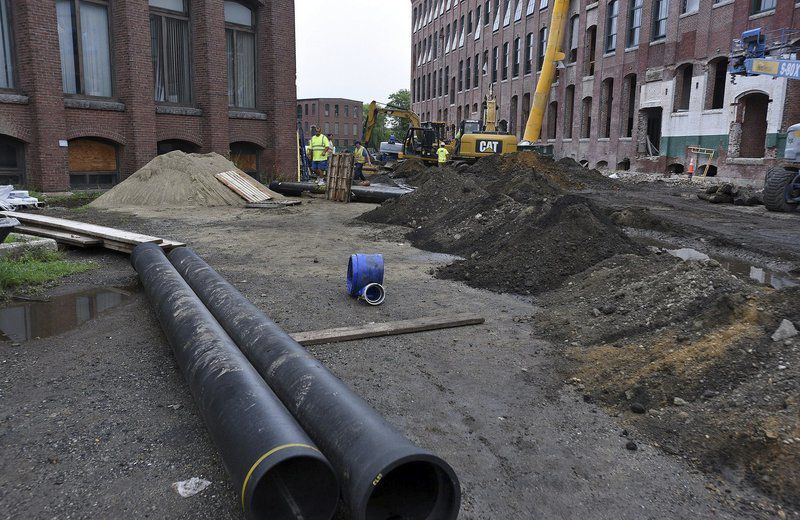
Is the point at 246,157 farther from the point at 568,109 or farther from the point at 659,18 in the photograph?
the point at 568,109

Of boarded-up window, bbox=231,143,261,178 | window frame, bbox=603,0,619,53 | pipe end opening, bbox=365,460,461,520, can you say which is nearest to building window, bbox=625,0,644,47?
window frame, bbox=603,0,619,53

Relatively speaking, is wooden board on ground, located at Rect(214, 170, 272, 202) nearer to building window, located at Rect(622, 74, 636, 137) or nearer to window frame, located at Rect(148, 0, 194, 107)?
window frame, located at Rect(148, 0, 194, 107)

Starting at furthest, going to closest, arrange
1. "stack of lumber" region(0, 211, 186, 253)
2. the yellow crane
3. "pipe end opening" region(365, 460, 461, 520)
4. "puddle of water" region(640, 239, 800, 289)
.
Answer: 1. the yellow crane
2. "stack of lumber" region(0, 211, 186, 253)
3. "puddle of water" region(640, 239, 800, 289)
4. "pipe end opening" region(365, 460, 461, 520)

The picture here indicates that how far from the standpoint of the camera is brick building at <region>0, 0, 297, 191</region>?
16.4 m

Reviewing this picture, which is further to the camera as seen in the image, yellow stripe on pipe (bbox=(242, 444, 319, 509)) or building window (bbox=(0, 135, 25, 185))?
building window (bbox=(0, 135, 25, 185))

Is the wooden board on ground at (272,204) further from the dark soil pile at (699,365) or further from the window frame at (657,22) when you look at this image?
the window frame at (657,22)

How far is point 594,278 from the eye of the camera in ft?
23.0

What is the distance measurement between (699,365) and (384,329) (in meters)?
2.66

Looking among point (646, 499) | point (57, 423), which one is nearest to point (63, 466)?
point (57, 423)

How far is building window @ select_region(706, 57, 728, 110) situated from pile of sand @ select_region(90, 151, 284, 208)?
21514mm

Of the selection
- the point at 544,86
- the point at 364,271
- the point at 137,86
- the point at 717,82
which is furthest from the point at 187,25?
the point at 717,82

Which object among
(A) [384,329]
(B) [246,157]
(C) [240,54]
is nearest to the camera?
(A) [384,329]

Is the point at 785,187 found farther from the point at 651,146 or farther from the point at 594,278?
the point at 651,146

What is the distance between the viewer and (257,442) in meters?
2.64
